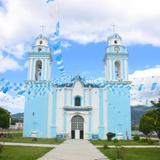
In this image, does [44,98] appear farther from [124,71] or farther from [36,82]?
[124,71]

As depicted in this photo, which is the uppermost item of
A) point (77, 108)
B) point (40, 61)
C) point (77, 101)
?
point (40, 61)

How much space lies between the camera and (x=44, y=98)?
5519cm

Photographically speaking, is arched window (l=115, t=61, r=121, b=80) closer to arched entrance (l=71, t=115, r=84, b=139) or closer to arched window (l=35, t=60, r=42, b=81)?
arched entrance (l=71, t=115, r=84, b=139)

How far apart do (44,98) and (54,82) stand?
3.45 m

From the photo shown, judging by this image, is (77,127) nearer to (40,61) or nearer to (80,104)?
(80,104)

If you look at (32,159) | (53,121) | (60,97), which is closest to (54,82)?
(60,97)

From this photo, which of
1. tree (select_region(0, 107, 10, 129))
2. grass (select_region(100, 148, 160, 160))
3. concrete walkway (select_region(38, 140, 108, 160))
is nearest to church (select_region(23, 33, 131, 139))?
tree (select_region(0, 107, 10, 129))

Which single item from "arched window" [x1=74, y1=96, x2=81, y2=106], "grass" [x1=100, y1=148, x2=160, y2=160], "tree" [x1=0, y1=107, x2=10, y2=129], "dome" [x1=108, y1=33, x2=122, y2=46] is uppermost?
"dome" [x1=108, y1=33, x2=122, y2=46]

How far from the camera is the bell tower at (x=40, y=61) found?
56522 millimetres

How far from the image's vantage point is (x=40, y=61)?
58.1 metres

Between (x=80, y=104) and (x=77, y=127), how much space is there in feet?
14.1

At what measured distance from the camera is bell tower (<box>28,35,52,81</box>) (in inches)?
2225

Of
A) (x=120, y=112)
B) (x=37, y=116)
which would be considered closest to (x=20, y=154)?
(x=37, y=116)

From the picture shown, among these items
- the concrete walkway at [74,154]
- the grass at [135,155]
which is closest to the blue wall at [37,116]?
the concrete walkway at [74,154]
